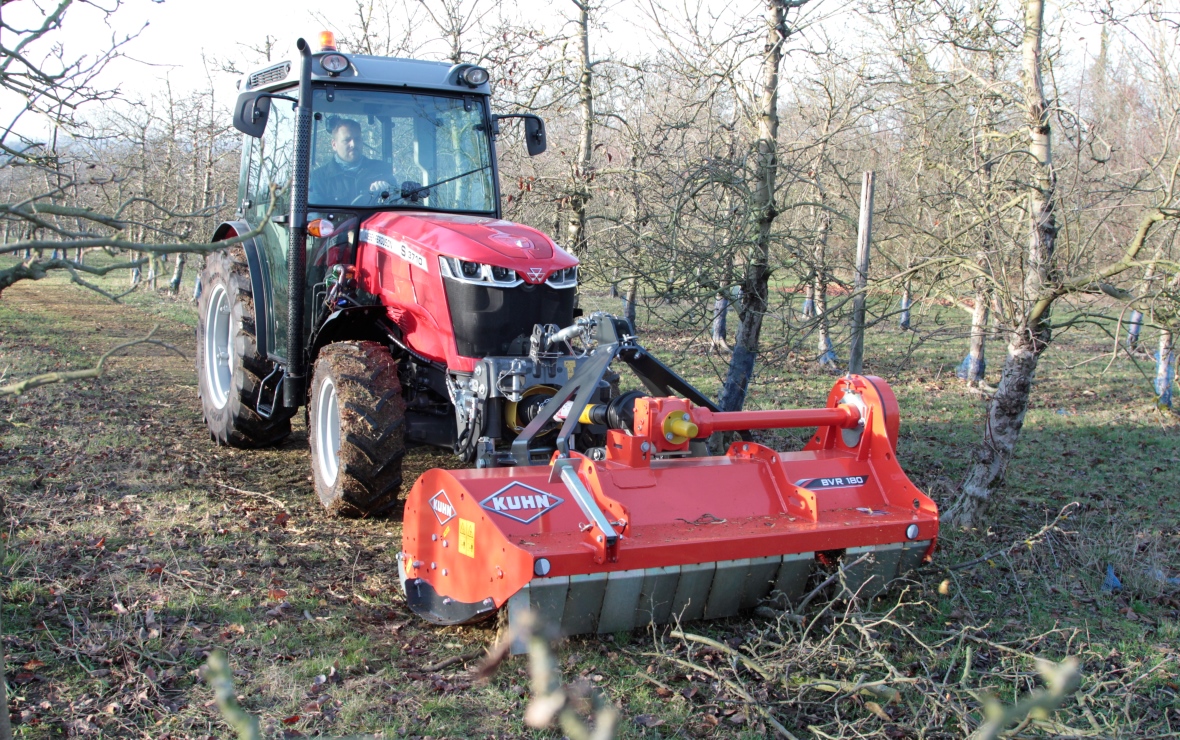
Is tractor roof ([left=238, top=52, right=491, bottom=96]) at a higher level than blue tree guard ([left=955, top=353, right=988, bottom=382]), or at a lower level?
higher

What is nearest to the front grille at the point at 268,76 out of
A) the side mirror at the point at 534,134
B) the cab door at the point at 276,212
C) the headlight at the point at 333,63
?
the cab door at the point at 276,212

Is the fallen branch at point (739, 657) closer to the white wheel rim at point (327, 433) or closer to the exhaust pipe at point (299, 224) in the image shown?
the white wheel rim at point (327, 433)

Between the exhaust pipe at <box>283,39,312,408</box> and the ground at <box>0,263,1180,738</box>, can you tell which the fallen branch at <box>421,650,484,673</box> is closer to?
the ground at <box>0,263,1180,738</box>

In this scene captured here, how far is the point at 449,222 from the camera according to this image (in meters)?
5.70

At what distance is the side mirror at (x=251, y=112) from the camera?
5891 millimetres

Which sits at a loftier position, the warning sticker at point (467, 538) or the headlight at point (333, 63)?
the headlight at point (333, 63)

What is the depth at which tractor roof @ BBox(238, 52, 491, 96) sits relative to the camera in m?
5.96

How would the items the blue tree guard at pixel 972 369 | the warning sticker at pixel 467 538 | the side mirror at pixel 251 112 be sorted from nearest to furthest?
1. the warning sticker at pixel 467 538
2. the side mirror at pixel 251 112
3. the blue tree guard at pixel 972 369

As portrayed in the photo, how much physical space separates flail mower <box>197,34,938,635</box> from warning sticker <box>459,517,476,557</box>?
0.06 ft

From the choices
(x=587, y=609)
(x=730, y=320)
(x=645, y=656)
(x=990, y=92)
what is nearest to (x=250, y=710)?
(x=587, y=609)

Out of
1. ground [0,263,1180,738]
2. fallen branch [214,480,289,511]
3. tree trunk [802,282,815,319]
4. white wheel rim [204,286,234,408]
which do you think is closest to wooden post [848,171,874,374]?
tree trunk [802,282,815,319]

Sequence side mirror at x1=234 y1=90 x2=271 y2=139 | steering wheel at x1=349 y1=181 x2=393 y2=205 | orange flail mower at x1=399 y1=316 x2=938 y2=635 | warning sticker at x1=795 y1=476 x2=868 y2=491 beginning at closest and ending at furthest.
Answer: orange flail mower at x1=399 y1=316 x2=938 y2=635, warning sticker at x1=795 y1=476 x2=868 y2=491, side mirror at x1=234 y1=90 x2=271 y2=139, steering wheel at x1=349 y1=181 x2=393 y2=205

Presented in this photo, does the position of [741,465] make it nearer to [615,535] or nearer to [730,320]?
[615,535]

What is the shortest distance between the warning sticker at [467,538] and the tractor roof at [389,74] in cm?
326
